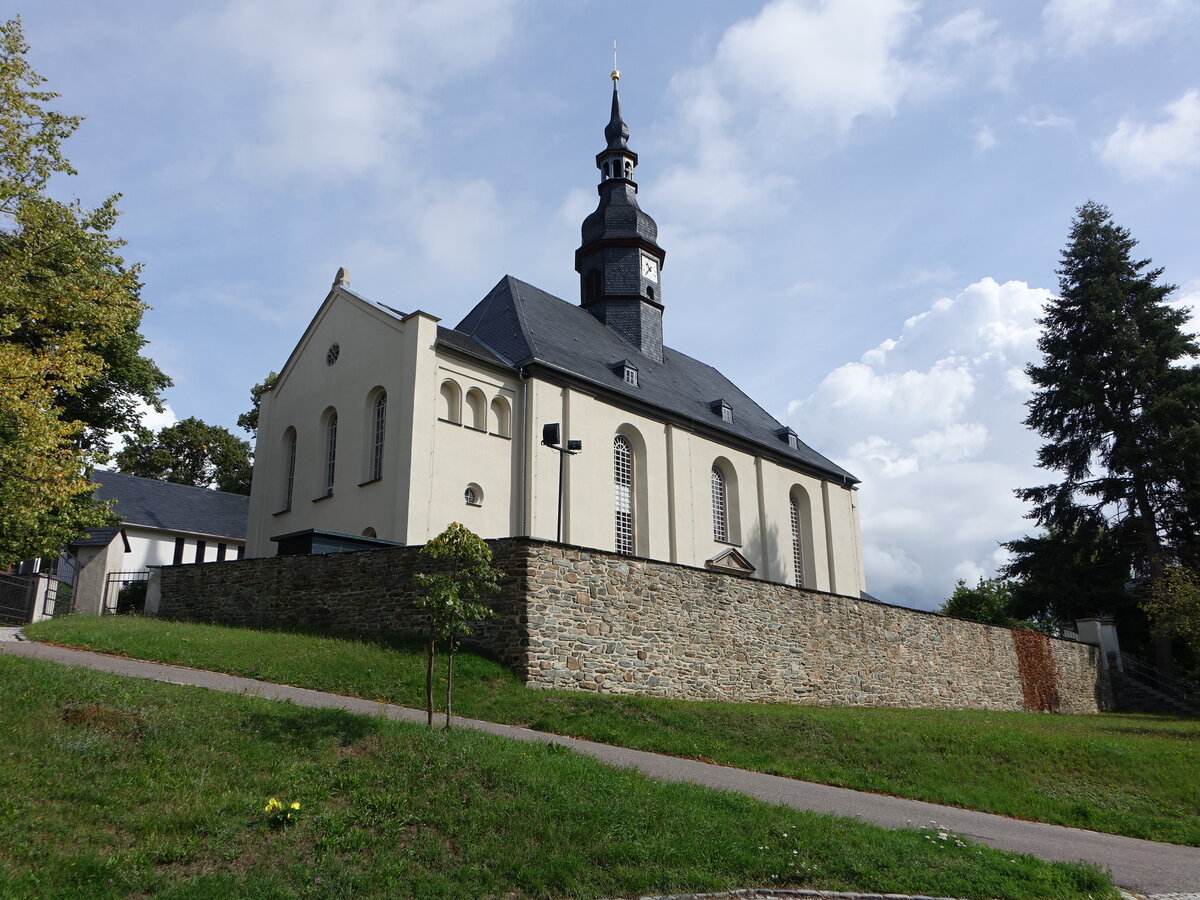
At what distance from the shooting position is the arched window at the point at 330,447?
2688 cm

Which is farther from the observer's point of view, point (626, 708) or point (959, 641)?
point (959, 641)

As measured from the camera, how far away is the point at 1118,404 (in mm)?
36375

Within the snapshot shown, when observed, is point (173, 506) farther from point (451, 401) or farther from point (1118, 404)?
point (1118, 404)

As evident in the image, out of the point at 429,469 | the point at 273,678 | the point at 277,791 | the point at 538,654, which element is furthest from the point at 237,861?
the point at 429,469

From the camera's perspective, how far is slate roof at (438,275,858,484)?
28.1m

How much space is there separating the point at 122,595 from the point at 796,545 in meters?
25.4

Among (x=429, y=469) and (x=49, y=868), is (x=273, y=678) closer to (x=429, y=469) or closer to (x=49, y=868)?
(x=49, y=868)

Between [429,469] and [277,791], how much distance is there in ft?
53.3

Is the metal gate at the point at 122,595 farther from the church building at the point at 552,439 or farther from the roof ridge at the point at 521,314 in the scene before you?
the roof ridge at the point at 521,314

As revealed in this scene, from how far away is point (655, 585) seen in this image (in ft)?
57.2

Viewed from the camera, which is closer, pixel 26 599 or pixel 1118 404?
pixel 26 599

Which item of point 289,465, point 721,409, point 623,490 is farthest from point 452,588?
Result: point 721,409

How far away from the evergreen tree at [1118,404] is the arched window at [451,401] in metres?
25.5

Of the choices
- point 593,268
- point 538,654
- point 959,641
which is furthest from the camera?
point 593,268
